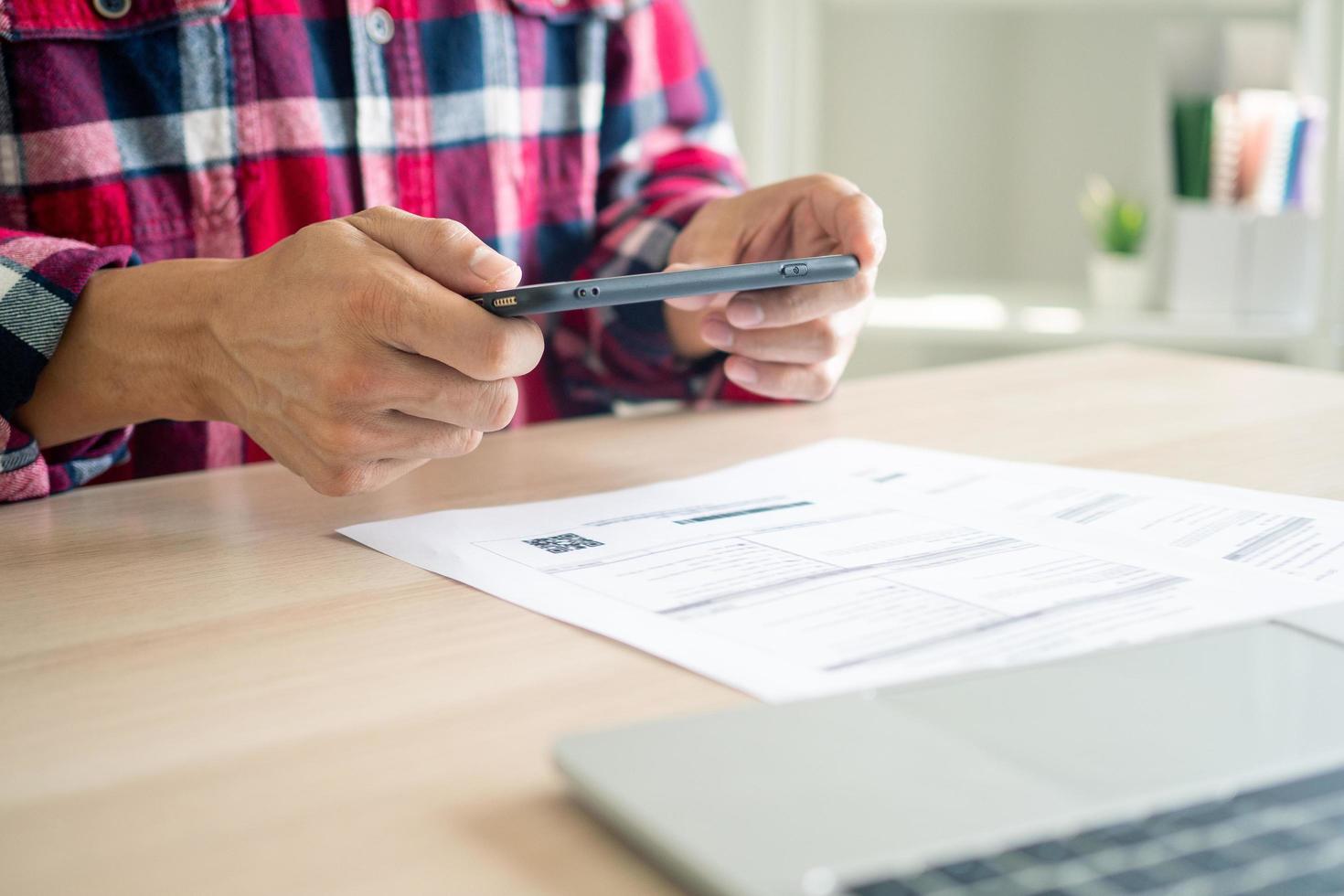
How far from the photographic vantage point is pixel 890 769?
32cm

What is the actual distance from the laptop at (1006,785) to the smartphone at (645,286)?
0.24m

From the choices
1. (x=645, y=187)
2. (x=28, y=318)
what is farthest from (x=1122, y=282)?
(x=28, y=318)

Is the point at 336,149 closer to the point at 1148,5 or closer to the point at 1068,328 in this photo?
the point at 1068,328

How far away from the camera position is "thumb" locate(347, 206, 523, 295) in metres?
0.57

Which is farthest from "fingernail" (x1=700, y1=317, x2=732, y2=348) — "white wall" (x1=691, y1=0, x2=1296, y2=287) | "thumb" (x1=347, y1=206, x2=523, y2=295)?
"white wall" (x1=691, y1=0, x2=1296, y2=287)

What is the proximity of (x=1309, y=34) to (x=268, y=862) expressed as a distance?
1.77m

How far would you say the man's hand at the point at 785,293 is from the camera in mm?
750

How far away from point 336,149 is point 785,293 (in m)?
0.37

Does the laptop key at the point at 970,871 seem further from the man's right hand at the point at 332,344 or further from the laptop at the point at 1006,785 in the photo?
the man's right hand at the point at 332,344

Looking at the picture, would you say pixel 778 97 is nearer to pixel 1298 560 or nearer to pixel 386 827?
pixel 1298 560

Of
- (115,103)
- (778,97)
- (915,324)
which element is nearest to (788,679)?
(115,103)

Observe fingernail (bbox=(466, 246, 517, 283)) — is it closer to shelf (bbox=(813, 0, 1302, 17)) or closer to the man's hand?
the man's hand

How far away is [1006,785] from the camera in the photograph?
0.30m

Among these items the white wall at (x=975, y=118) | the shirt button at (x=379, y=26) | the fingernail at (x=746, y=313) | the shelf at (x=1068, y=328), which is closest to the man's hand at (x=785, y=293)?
the fingernail at (x=746, y=313)
